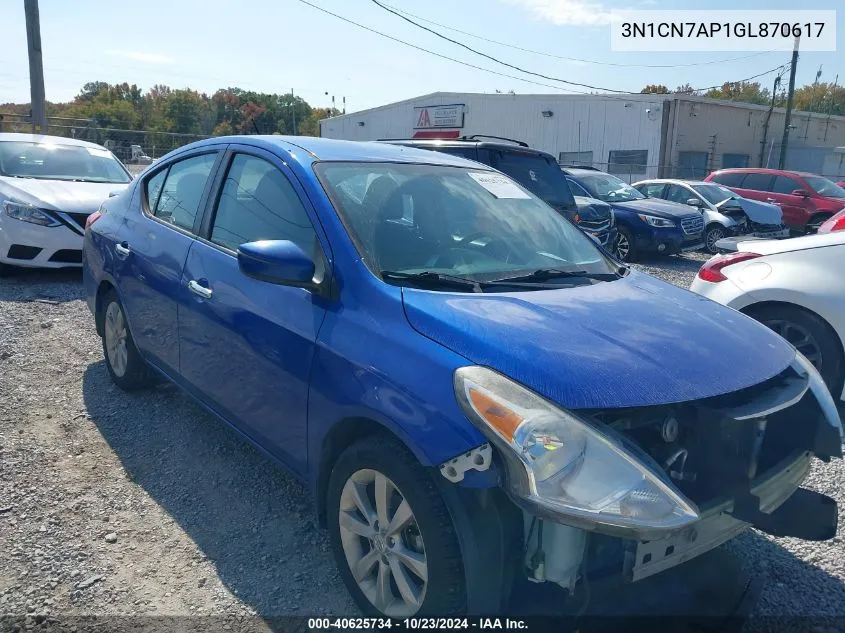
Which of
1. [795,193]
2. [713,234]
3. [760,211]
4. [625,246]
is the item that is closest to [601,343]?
[625,246]

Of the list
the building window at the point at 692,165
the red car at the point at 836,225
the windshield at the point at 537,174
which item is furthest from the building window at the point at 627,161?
the windshield at the point at 537,174

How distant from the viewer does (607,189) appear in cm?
1271

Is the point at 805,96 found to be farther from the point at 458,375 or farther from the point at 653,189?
the point at 458,375

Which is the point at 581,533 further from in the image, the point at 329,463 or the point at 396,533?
the point at 329,463

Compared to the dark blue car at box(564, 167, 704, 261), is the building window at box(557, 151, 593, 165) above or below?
above

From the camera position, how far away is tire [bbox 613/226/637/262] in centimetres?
1135

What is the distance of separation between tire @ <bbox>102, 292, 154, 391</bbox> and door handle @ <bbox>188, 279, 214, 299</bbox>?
1.11 meters

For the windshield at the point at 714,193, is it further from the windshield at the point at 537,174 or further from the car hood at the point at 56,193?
the car hood at the point at 56,193

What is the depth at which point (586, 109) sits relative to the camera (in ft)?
91.0

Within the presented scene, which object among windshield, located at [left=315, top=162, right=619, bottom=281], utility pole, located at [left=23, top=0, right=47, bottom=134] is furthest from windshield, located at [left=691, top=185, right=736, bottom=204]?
utility pole, located at [left=23, top=0, right=47, bottom=134]

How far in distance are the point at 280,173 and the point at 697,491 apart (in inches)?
84.2

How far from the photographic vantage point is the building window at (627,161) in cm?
2664

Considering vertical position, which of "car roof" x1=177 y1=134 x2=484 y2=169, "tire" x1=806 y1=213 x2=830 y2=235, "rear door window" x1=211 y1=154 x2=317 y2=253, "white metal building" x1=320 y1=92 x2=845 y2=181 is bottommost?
"tire" x1=806 y1=213 x2=830 y2=235

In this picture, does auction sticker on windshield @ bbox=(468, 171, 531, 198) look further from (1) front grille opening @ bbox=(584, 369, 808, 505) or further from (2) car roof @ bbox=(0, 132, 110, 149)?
(2) car roof @ bbox=(0, 132, 110, 149)
